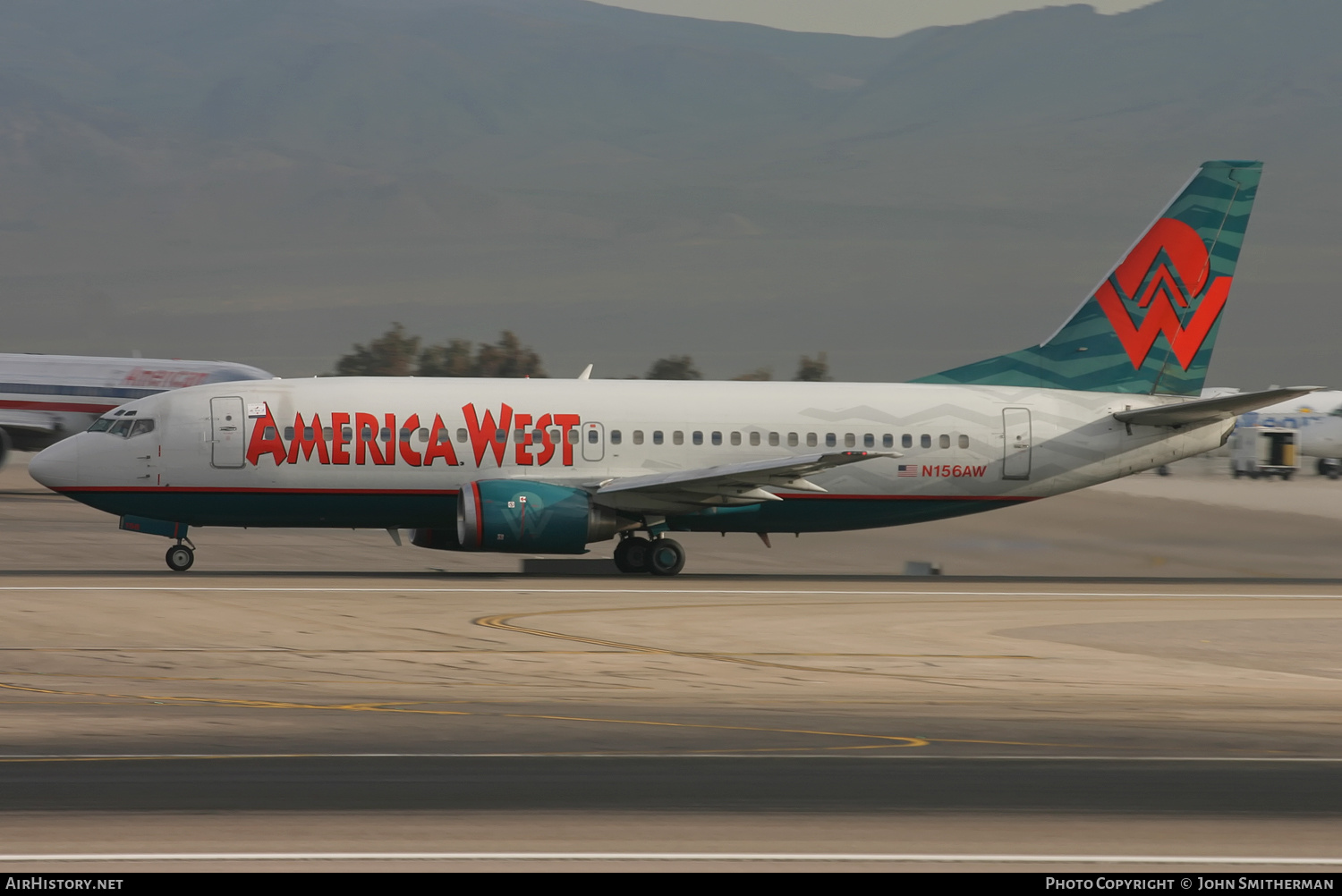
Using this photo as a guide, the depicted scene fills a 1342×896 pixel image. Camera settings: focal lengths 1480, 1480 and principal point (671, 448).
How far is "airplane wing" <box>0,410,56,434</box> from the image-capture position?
185 feet

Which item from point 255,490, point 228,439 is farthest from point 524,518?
point 228,439

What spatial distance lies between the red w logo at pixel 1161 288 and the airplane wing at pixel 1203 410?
6.03 feet

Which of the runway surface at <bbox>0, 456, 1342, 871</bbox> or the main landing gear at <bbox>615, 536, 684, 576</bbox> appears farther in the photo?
the main landing gear at <bbox>615, 536, 684, 576</bbox>

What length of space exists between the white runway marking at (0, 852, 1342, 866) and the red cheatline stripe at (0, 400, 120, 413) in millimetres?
52394

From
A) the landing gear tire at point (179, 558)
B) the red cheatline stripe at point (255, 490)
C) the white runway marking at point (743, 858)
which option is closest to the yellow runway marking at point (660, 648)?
the red cheatline stripe at point (255, 490)

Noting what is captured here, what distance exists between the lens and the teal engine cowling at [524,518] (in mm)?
26953

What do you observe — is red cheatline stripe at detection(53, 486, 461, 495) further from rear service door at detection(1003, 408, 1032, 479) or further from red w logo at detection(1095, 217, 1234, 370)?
red w logo at detection(1095, 217, 1234, 370)

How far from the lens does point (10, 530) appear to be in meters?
37.5

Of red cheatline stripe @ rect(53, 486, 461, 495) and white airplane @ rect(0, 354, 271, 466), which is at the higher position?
white airplane @ rect(0, 354, 271, 466)

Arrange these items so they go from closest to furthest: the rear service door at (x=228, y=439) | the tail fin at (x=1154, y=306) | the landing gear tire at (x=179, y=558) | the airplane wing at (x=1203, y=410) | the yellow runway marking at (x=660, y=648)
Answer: the yellow runway marking at (x=660, y=648) → the airplane wing at (x=1203, y=410) → the rear service door at (x=228, y=439) → the landing gear tire at (x=179, y=558) → the tail fin at (x=1154, y=306)

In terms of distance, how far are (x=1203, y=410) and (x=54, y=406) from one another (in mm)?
45097

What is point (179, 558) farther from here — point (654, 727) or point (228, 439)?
point (654, 727)

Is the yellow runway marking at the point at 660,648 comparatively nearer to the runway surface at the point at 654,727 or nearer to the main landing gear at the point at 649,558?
the runway surface at the point at 654,727

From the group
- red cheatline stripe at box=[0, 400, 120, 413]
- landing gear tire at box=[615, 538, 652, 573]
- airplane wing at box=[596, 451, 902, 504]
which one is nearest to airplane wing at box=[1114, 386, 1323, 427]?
airplane wing at box=[596, 451, 902, 504]
